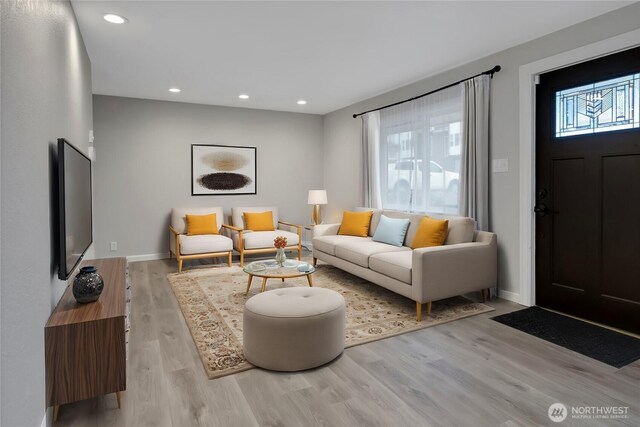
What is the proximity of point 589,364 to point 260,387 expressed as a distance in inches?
82.6


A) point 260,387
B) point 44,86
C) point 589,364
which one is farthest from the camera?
point 589,364

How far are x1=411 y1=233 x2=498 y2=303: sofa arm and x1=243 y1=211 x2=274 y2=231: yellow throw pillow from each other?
10.6 ft

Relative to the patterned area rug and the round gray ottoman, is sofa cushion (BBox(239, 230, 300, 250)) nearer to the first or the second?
the patterned area rug

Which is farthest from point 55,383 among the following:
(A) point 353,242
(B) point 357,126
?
(B) point 357,126

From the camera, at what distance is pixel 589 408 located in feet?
6.81

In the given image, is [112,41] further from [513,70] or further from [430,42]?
[513,70]

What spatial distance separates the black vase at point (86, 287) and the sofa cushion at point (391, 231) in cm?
320

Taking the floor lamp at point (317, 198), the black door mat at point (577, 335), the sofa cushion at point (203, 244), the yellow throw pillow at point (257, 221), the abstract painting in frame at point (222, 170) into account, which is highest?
the abstract painting in frame at point (222, 170)

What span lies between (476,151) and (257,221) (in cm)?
343

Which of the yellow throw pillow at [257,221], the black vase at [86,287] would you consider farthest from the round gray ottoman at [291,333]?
the yellow throw pillow at [257,221]

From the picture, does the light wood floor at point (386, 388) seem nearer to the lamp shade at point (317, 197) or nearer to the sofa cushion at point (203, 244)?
the sofa cushion at point (203, 244)

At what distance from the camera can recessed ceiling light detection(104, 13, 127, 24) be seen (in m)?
3.08

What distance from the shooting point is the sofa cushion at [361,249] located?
13.9 ft

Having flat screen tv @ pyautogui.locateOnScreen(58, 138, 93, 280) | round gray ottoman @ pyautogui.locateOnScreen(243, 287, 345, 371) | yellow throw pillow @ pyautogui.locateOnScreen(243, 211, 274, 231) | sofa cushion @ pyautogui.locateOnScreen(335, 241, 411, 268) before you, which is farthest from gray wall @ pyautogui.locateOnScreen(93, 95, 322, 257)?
round gray ottoman @ pyautogui.locateOnScreen(243, 287, 345, 371)
